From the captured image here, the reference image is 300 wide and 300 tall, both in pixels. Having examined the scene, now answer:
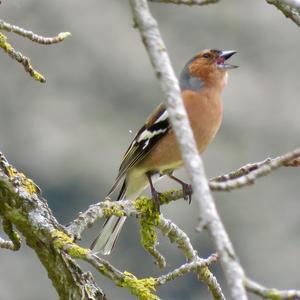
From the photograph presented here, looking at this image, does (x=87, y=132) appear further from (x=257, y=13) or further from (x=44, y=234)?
(x=44, y=234)

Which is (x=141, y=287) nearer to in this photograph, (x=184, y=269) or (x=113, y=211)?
(x=184, y=269)

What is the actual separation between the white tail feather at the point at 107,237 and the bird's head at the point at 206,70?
103 centimetres

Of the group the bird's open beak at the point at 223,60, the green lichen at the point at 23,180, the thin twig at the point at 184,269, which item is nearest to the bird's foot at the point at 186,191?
the thin twig at the point at 184,269

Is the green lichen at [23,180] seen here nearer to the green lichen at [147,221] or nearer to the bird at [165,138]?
the green lichen at [147,221]

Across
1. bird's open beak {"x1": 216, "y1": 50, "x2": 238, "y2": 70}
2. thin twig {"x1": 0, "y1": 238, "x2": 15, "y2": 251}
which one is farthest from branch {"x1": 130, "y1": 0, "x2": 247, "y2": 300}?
bird's open beak {"x1": 216, "y1": 50, "x2": 238, "y2": 70}

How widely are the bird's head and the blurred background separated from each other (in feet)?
28.8

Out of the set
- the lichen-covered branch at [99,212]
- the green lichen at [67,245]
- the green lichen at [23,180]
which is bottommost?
the green lichen at [67,245]

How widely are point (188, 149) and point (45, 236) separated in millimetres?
1280

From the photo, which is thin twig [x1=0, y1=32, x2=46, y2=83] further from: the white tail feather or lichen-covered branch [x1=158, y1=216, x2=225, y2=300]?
the white tail feather

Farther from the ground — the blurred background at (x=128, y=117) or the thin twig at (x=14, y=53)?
the blurred background at (x=128, y=117)

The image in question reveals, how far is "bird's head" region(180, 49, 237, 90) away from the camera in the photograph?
5.78 metres

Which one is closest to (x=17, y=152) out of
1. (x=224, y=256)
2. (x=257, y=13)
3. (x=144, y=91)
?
(x=144, y=91)

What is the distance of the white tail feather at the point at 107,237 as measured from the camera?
4949 mm

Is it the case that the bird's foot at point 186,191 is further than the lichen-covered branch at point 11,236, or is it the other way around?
the bird's foot at point 186,191
